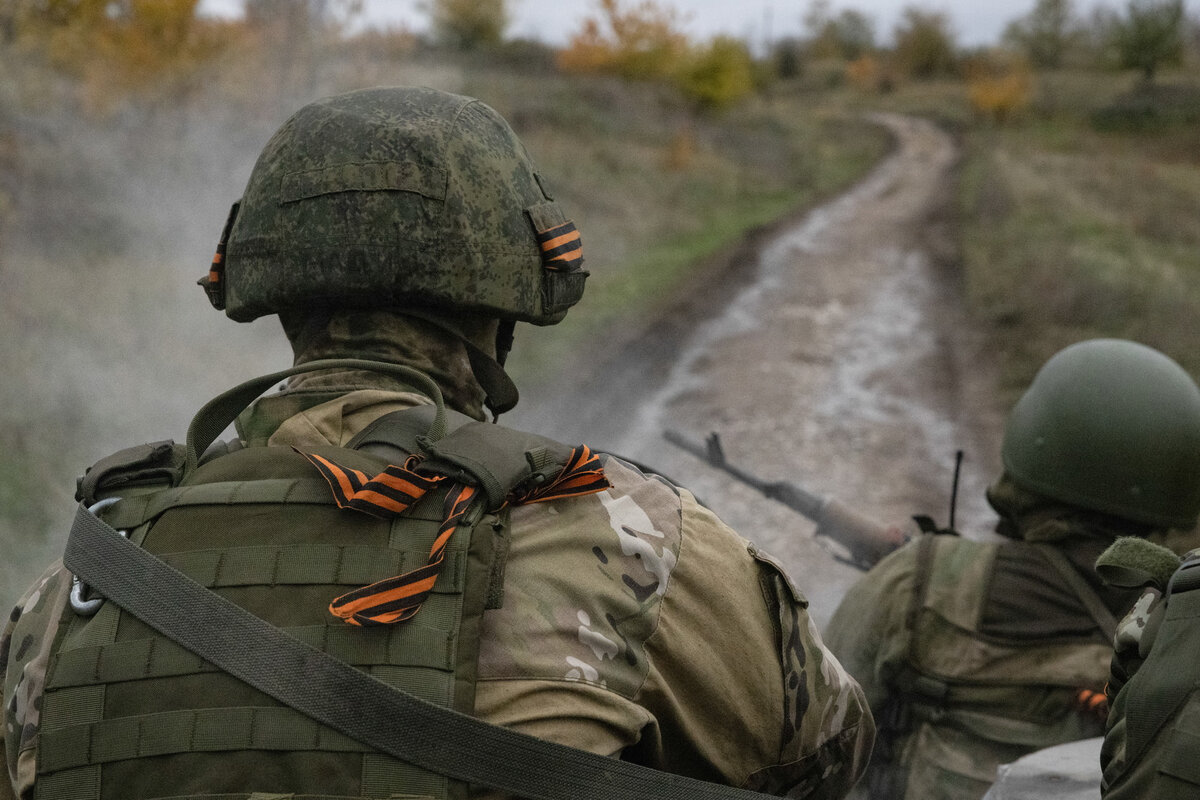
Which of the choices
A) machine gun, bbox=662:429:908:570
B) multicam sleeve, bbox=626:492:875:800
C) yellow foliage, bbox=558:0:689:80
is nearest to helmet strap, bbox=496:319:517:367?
multicam sleeve, bbox=626:492:875:800

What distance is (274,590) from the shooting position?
160 centimetres

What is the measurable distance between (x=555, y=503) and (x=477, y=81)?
2642cm

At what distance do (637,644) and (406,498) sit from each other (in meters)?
0.40

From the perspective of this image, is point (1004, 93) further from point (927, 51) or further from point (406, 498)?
point (406, 498)

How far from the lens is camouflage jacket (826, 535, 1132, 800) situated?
2.89m

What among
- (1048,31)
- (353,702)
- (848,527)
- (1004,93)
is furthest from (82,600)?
(1048,31)

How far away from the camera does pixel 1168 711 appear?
146 cm

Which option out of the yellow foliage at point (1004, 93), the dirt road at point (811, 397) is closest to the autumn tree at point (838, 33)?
the yellow foliage at point (1004, 93)

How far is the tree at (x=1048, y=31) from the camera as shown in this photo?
5606 centimetres

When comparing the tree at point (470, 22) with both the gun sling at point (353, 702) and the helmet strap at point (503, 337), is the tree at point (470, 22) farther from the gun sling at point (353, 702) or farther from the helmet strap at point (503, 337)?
the gun sling at point (353, 702)

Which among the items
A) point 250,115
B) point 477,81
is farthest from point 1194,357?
point 477,81

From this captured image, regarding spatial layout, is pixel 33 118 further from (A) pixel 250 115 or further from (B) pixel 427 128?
(B) pixel 427 128

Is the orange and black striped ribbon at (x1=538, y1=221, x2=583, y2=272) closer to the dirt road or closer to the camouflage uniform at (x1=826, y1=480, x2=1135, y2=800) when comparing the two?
the camouflage uniform at (x1=826, y1=480, x2=1135, y2=800)

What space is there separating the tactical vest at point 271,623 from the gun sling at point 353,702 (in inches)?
0.8
